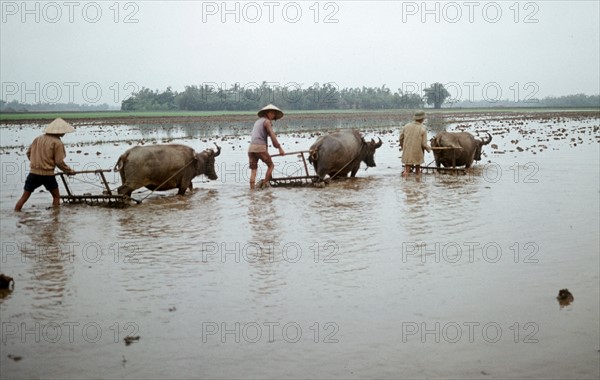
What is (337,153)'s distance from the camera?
12.9 m

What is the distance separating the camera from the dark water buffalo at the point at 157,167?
34.1ft

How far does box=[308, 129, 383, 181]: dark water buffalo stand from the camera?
12.8m

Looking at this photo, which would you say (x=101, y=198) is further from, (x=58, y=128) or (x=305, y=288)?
(x=305, y=288)

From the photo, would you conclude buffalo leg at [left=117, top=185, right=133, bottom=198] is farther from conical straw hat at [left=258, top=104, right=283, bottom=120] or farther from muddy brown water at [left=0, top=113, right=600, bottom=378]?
conical straw hat at [left=258, top=104, right=283, bottom=120]

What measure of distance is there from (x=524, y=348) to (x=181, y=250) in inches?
156

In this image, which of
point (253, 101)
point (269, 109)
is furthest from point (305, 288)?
point (253, 101)

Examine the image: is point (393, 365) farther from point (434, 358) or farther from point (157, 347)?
point (157, 347)

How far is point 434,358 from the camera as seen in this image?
4449mm

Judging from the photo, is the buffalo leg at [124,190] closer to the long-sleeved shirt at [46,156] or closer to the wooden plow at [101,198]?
the wooden plow at [101,198]

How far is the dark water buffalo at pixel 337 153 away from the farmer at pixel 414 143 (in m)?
0.91

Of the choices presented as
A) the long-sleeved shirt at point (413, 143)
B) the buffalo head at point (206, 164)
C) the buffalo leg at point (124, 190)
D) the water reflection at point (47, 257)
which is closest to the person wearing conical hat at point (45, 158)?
the water reflection at point (47, 257)

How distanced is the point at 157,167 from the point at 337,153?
3.86 meters

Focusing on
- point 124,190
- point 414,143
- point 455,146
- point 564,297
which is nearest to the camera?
point 564,297

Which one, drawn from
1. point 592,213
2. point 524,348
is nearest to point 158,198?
point 592,213
